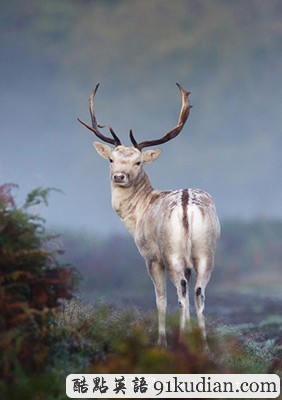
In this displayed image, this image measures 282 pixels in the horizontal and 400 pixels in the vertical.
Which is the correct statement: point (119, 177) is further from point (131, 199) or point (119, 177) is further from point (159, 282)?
point (159, 282)

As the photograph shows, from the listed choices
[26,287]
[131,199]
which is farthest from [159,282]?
[26,287]

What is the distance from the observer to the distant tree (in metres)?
4.63

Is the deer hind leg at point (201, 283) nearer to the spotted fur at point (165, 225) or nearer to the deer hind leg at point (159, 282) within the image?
the spotted fur at point (165, 225)

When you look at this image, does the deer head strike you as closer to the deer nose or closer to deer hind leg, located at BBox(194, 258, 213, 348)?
the deer nose

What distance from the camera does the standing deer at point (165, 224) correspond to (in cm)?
630

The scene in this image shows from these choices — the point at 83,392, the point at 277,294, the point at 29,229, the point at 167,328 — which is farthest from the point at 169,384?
the point at 277,294

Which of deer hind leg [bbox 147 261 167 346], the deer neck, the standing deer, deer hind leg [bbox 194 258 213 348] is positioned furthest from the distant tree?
the deer neck

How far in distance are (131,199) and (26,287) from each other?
257cm

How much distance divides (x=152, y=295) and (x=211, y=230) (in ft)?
17.9

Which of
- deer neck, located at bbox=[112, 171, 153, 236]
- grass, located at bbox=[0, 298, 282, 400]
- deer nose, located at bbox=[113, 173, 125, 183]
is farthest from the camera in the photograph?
deer neck, located at bbox=[112, 171, 153, 236]

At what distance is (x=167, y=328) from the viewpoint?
23.3 feet

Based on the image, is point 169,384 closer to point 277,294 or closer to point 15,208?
point 15,208

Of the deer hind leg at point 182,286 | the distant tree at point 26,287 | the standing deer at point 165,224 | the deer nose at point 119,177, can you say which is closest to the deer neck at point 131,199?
the standing deer at point 165,224

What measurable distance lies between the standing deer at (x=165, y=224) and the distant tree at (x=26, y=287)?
1.29 m
